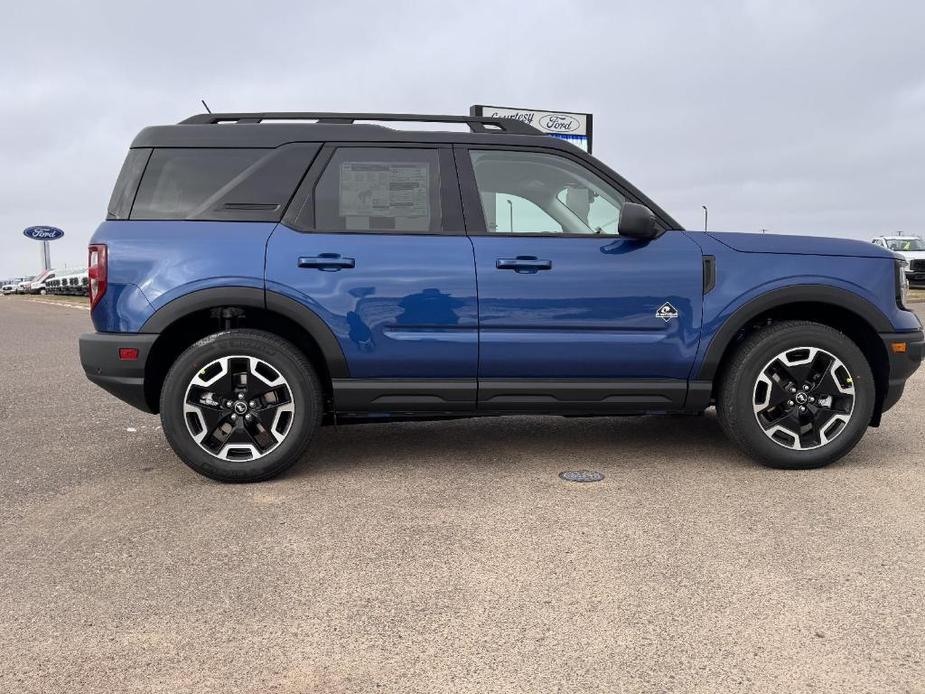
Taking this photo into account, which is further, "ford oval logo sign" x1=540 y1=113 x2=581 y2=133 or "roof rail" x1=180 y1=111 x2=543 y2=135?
"ford oval logo sign" x1=540 y1=113 x2=581 y2=133

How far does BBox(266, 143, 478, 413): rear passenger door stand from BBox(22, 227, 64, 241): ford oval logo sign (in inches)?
2769

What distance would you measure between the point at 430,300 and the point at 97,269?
1762 millimetres

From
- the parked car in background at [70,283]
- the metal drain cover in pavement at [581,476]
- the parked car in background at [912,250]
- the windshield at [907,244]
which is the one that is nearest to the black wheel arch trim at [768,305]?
the metal drain cover in pavement at [581,476]

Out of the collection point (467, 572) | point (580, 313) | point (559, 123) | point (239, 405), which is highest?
point (559, 123)

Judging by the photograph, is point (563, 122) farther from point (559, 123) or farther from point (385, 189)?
point (385, 189)

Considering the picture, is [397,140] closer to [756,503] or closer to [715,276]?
[715,276]

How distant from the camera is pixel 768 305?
4.01 m

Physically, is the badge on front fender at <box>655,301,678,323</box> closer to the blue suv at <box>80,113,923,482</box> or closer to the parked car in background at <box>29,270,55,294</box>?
the blue suv at <box>80,113,923,482</box>

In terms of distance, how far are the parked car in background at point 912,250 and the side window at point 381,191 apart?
2520 cm

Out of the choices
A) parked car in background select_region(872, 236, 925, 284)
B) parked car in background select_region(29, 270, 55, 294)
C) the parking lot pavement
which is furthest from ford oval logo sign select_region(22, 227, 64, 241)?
the parking lot pavement

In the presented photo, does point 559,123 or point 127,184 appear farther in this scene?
point 559,123

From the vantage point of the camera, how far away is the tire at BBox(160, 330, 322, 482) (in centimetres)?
386

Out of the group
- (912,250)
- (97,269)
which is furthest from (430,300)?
(912,250)

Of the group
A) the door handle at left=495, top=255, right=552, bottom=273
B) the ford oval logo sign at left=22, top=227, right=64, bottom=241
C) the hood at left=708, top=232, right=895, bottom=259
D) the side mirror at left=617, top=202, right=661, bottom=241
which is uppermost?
the ford oval logo sign at left=22, top=227, right=64, bottom=241
